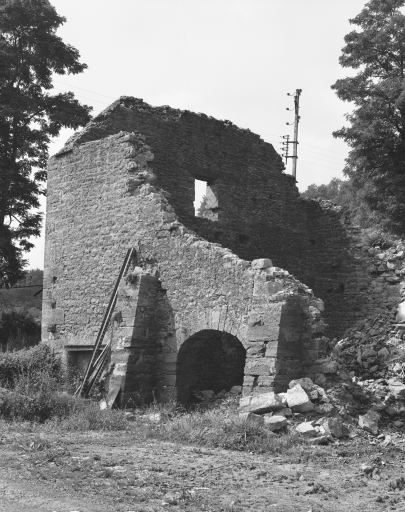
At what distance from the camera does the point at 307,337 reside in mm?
11078

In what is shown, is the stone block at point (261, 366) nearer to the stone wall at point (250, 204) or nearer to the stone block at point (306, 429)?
the stone block at point (306, 429)

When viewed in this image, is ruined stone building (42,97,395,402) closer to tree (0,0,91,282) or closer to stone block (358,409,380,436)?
stone block (358,409,380,436)

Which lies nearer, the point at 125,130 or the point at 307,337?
the point at 307,337

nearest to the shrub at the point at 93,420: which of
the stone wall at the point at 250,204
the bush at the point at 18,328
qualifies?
the stone wall at the point at 250,204

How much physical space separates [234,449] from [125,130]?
835 cm

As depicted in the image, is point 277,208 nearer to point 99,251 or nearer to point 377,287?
point 377,287

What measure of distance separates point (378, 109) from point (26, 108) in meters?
10.3

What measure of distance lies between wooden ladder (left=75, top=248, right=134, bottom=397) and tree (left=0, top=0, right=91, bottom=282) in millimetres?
8006

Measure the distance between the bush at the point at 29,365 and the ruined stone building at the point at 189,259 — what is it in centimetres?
31

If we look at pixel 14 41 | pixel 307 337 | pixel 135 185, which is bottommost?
pixel 307 337

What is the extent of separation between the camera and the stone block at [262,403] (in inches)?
400

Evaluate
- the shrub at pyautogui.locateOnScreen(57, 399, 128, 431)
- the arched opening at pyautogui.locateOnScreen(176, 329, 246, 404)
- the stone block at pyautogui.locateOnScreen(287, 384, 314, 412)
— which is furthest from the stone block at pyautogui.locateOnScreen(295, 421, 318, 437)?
the arched opening at pyautogui.locateOnScreen(176, 329, 246, 404)

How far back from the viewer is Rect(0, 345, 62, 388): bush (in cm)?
1352

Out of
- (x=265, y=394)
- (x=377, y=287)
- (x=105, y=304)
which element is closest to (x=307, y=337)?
(x=265, y=394)
